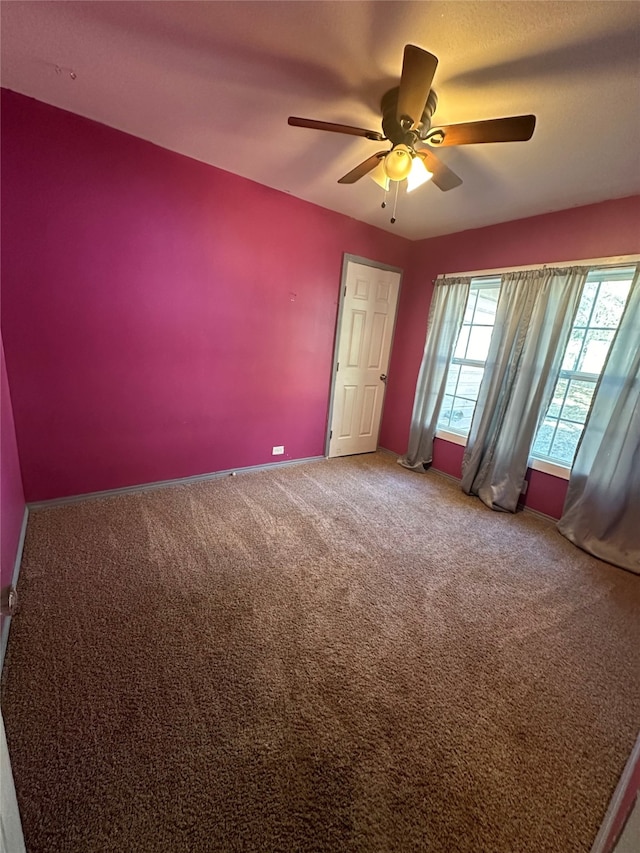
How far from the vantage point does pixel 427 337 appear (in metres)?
3.44

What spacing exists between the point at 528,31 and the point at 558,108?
479 mm

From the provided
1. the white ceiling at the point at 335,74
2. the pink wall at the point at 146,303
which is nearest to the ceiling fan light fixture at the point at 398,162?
the white ceiling at the point at 335,74

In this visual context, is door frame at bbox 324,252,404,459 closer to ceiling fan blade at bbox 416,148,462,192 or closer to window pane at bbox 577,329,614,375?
ceiling fan blade at bbox 416,148,462,192

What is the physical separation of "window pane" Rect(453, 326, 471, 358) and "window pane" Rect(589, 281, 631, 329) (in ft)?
3.28

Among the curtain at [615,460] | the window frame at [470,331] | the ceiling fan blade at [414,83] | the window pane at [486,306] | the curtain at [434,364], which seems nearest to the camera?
the ceiling fan blade at [414,83]

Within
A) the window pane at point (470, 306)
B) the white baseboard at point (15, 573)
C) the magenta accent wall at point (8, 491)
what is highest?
the window pane at point (470, 306)

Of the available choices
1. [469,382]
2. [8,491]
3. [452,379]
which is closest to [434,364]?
[452,379]

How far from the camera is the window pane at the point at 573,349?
256 centimetres

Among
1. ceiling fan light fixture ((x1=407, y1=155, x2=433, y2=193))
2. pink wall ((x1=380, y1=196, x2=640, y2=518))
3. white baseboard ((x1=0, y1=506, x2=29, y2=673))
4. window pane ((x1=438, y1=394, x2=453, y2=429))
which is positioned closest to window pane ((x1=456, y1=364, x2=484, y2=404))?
window pane ((x1=438, y1=394, x2=453, y2=429))

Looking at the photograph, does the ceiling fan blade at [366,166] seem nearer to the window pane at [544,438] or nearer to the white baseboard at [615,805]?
the window pane at [544,438]

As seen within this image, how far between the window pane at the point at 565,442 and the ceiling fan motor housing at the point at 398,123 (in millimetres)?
2359

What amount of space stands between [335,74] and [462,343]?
7.94ft

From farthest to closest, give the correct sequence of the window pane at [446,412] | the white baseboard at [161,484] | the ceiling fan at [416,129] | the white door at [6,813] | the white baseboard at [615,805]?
1. the window pane at [446,412]
2. the white baseboard at [161,484]
3. the ceiling fan at [416,129]
4. the white baseboard at [615,805]
5. the white door at [6,813]

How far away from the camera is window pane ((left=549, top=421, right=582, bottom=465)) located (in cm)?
265
